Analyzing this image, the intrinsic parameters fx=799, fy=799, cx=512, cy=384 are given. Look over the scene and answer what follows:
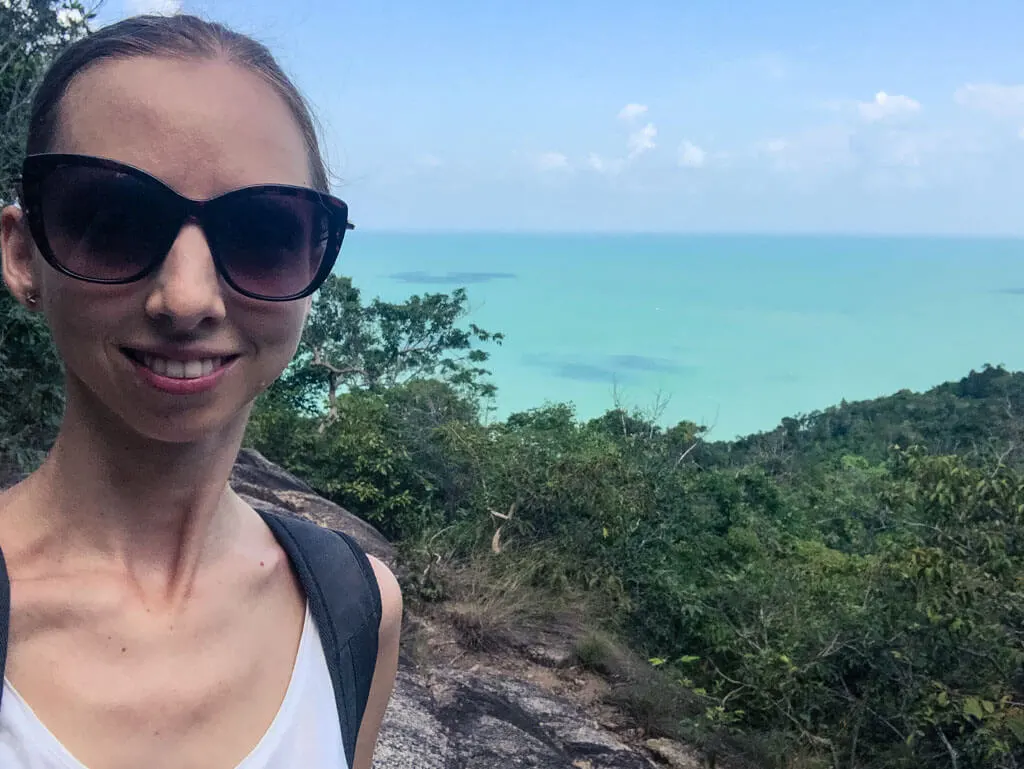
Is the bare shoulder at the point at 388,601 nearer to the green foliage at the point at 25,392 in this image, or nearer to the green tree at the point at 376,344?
the green foliage at the point at 25,392

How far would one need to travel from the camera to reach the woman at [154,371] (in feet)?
2.57

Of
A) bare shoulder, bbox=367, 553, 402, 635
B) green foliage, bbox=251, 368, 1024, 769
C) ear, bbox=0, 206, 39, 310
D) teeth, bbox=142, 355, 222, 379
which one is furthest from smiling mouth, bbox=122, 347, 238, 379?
green foliage, bbox=251, 368, 1024, 769

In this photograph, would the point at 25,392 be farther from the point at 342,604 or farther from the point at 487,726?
the point at 342,604

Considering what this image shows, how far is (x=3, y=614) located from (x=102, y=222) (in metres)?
0.39

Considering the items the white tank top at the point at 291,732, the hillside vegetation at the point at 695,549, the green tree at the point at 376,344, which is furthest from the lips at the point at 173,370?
the green tree at the point at 376,344

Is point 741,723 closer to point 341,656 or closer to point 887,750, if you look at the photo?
point 887,750

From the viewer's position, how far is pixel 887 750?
4645mm

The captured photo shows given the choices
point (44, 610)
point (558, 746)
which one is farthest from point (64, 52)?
point (558, 746)

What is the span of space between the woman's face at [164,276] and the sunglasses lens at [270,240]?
0.02 m

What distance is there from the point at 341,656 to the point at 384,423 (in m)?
7.91

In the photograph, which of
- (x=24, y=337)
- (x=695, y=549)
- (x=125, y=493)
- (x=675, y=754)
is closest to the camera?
(x=125, y=493)

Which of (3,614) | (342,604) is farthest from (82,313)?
(342,604)

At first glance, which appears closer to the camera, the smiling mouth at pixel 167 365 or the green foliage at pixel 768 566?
the smiling mouth at pixel 167 365

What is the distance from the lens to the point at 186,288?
2.53ft
